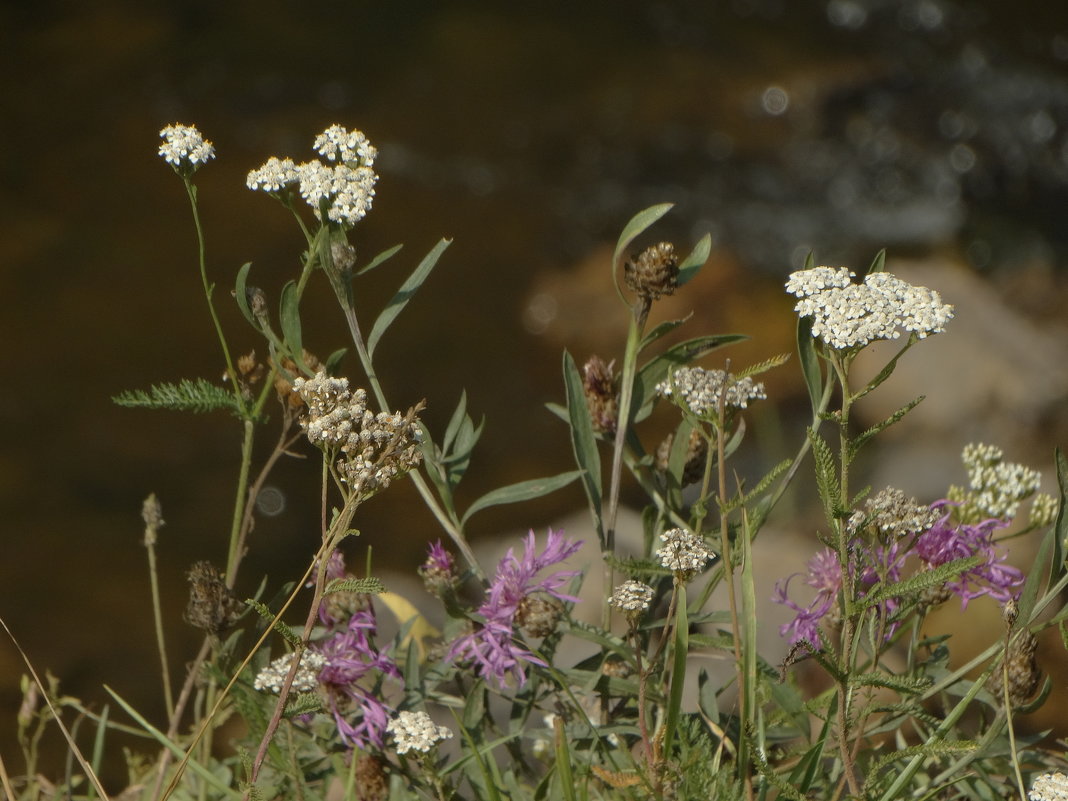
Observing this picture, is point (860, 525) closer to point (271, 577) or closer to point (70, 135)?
point (271, 577)

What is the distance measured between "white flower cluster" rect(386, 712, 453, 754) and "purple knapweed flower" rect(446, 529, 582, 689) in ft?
0.45

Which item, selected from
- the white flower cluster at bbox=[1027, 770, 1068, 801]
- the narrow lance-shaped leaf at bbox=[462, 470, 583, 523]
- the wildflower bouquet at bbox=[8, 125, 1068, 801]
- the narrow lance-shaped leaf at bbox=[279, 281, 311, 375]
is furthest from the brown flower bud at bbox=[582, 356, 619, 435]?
the white flower cluster at bbox=[1027, 770, 1068, 801]

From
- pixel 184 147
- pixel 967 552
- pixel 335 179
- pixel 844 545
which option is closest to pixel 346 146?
pixel 335 179

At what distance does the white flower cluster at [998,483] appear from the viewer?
4.26ft

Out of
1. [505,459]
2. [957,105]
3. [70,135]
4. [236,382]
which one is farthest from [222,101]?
[236,382]

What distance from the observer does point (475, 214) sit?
217 inches

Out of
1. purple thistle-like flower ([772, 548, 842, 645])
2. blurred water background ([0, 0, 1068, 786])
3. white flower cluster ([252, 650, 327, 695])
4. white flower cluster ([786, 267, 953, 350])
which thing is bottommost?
white flower cluster ([252, 650, 327, 695])

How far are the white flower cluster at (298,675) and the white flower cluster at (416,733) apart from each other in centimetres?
10

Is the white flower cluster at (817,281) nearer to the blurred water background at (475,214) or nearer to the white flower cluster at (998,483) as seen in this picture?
the white flower cluster at (998,483)

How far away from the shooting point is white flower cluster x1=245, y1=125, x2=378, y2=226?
1176 mm

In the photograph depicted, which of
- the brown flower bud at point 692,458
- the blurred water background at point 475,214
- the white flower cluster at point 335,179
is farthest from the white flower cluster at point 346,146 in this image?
the blurred water background at point 475,214

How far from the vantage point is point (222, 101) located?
6000 mm

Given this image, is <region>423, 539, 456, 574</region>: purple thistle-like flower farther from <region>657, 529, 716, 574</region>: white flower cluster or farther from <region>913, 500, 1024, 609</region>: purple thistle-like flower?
<region>913, 500, 1024, 609</region>: purple thistle-like flower

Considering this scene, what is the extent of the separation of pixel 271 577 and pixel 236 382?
2.88 m
